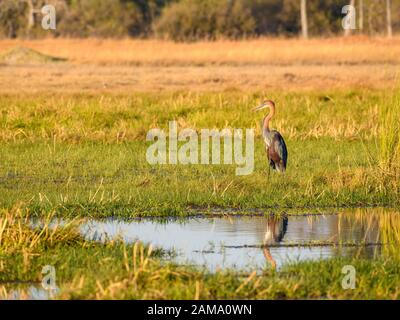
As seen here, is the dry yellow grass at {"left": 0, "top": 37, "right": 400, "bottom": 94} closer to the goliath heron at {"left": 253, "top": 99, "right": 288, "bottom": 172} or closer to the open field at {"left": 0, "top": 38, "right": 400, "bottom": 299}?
the open field at {"left": 0, "top": 38, "right": 400, "bottom": 299}

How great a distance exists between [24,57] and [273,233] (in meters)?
21.4

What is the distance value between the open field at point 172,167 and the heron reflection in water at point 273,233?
0.44 metres

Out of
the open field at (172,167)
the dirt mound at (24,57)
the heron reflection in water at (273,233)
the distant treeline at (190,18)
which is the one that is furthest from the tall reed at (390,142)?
the distant treeline at (190,18)

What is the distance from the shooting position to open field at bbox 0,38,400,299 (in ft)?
24.7

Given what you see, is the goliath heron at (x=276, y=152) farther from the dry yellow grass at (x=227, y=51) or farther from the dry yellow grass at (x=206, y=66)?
the dry yellow grass at (x=227, y=51)

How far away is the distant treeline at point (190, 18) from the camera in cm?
4541

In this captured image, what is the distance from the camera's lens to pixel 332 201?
11.2 meters

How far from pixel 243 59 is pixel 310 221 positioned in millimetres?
21391

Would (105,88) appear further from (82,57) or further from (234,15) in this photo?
(234,15)

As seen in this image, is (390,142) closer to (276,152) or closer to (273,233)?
(276,152)

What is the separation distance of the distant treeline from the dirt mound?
1236 centimetres

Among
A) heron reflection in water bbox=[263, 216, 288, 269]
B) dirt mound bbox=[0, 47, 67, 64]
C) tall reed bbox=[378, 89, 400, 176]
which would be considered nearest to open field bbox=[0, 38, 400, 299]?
tall reed bbox=[378, 89, 400, 176]

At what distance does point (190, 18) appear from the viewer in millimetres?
45688
